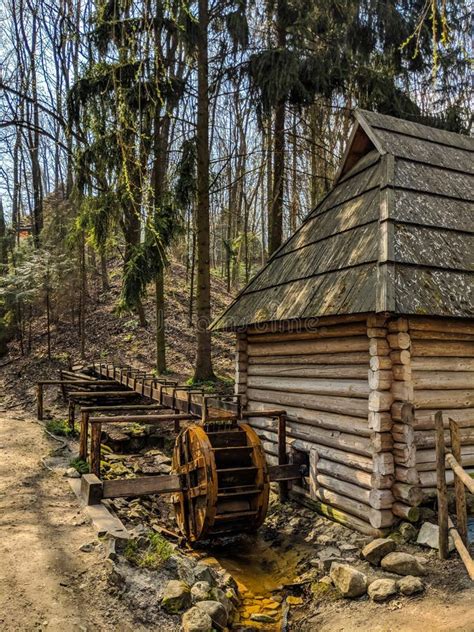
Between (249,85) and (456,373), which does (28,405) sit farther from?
(456,373)

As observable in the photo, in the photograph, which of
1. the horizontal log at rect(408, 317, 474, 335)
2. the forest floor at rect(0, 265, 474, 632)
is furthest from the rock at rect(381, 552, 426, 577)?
the horizontal log at rect(408, 317, 474, 335)

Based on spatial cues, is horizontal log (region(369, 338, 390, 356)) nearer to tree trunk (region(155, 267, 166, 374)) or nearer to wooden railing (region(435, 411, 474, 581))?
wooden railing (region(435, 411, 474, 581))

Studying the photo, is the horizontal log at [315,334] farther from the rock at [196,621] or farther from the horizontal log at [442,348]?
the rock at [196,621]

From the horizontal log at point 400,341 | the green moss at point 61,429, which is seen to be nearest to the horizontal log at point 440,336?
the horizontal log at point 400,341

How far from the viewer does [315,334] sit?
7.08m

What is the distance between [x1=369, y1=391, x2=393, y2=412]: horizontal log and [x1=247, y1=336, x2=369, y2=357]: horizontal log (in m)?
0.61

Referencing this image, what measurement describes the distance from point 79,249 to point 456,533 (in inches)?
647

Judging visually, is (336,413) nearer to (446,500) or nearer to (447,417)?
(447,417)

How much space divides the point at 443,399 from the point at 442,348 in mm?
638

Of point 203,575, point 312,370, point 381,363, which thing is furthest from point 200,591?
point 312,370

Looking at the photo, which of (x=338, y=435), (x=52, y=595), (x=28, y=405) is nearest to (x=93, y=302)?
(x=28, y=405)

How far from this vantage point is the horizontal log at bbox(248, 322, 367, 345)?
6262 millimetres

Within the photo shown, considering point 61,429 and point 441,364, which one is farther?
point 61,429

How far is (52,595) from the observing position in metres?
3.93
